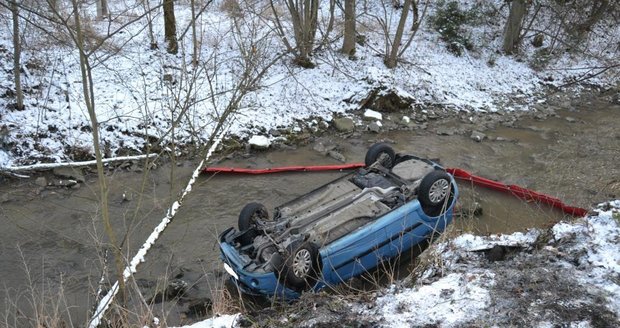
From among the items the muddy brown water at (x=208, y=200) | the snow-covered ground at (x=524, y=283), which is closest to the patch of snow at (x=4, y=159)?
the muddy brown water at (x=208, y=200)

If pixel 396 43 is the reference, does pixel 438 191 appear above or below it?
below

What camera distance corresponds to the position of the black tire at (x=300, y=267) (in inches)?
221

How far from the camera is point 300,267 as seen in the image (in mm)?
5746

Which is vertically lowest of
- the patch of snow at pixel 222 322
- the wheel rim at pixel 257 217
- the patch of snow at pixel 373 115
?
the patch of snow at pixel 222 322

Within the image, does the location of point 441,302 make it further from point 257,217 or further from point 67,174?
point 67,174

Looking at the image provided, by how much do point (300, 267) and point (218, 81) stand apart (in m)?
7.68

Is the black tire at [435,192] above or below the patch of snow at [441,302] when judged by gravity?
above

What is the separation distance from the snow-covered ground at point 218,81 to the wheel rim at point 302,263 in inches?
140

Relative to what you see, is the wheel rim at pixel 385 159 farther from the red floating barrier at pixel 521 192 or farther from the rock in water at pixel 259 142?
the rock in water at pixel 259 142

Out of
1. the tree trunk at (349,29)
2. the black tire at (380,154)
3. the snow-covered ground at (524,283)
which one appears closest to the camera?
the snow-covered ground at (524,283)

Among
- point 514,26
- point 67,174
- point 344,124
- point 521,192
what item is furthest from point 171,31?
point 514,26

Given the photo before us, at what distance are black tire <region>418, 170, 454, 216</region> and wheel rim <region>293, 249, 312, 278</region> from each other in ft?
5.96

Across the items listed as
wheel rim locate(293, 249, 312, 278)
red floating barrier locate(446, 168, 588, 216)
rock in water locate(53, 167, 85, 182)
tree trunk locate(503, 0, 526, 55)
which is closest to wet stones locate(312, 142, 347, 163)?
red floating barrier locate(446, 168, 588, 216)

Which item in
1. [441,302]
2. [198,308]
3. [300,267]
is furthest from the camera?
[198,308]
